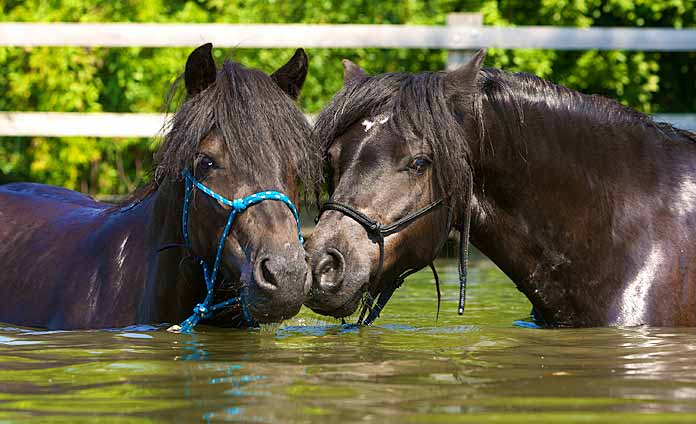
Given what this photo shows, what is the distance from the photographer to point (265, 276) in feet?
12.2

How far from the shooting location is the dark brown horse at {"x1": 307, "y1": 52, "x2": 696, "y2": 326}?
4152mm

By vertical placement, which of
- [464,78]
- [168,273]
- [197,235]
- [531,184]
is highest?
[464,78]

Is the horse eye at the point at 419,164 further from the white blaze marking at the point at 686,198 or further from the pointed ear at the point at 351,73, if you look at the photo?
the white blaze marking at the point at 686,198

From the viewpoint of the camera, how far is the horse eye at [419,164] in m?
4.14

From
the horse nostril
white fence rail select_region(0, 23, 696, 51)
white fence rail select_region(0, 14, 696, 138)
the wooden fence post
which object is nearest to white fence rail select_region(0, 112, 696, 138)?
white fence rail select_region(0, 14, 696, 138)

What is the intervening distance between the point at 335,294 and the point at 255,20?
6.73m

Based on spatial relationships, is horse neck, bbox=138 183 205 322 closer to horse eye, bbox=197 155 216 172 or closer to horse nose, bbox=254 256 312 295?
horse eye, bbox=197 155 216 172

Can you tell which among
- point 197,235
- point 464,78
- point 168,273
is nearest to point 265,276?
point 197,235

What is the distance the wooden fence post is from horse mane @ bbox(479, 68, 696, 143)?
11.8 ft

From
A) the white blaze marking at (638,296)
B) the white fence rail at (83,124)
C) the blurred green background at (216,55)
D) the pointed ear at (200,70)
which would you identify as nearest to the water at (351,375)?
the white blaze marking at (638,296)

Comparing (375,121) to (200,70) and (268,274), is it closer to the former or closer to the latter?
(200,70)

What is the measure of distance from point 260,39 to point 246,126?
14.0ft

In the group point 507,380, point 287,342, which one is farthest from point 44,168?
point 507,380

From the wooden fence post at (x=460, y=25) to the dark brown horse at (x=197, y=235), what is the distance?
3.76 meters
